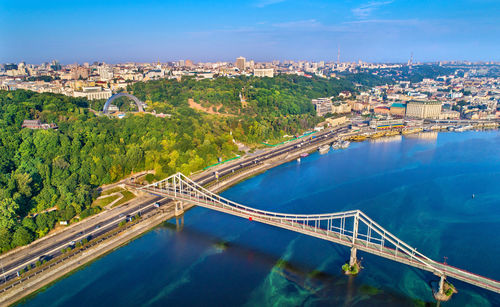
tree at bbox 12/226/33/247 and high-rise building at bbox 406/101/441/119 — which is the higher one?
high-rise building at bbox 406/101/441/119

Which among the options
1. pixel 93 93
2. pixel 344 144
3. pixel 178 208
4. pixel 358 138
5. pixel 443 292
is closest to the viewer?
pixel 443 292

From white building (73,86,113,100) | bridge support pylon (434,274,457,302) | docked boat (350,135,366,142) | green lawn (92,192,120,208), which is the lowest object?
bridge support pylon (434,274,457,302)

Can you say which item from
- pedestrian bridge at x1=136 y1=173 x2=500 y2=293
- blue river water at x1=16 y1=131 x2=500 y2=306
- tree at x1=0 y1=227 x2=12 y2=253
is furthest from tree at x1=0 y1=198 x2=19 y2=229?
pedestrian bridge at x1=136 y1=173 x2=500 y2=293

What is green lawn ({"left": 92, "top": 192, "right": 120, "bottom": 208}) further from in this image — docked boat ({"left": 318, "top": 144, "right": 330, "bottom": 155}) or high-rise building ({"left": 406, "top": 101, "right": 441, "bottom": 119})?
high-rise building ({"left": 406, "top": 101, "right": 441, "bottom": 119})

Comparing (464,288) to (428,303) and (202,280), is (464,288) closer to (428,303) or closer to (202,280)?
(428,303)

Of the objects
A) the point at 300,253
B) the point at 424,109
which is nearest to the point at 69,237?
the point at 300,253

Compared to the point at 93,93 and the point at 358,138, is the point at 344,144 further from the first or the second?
the point at 93,93

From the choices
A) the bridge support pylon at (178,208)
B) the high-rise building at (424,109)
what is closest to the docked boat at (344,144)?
the high-rise building at (424,109)
